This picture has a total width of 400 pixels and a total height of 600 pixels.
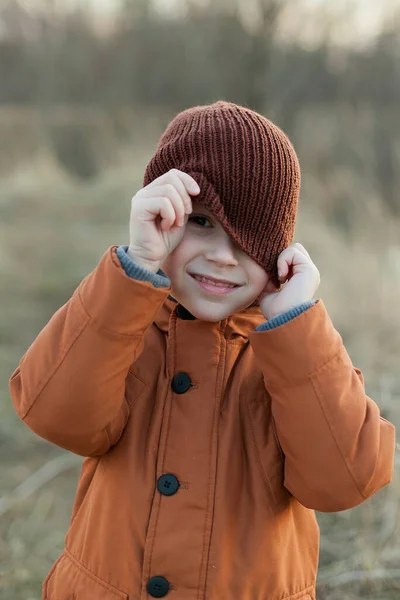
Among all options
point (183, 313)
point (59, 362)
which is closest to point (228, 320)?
point (183, 313)

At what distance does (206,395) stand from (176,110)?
2.75 meters

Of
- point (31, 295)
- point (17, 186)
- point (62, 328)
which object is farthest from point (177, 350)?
point (17, 186)

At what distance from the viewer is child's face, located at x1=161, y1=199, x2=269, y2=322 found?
1019mm

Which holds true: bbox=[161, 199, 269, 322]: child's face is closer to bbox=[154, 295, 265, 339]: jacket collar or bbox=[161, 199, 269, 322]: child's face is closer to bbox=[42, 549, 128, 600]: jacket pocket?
bbox=[154, 295, 265, 339]: jacket collar

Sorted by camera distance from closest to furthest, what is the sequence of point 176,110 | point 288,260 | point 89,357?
point 89,357 → point 288,260 → point 176,110

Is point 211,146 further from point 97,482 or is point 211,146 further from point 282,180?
point 97,482

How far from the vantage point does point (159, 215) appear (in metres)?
0.99

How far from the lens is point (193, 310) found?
3.40ft

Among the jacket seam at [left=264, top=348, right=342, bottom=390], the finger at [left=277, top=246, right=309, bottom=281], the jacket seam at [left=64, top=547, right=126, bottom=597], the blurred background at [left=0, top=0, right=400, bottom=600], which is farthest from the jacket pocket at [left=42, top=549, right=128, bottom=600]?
the blurred background at [left=0, top=0, right=400, bottom=600]

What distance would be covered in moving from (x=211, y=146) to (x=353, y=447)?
493mm

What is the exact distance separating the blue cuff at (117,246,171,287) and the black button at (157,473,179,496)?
0.28 m

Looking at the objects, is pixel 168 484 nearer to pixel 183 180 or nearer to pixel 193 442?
pixel 193 442

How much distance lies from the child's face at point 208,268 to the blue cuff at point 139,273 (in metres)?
0.07

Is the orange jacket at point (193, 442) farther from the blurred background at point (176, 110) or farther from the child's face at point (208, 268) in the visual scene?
the blurred background at point (176, 110)
